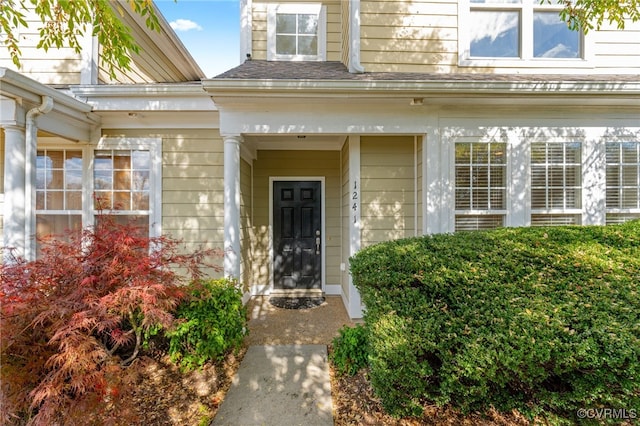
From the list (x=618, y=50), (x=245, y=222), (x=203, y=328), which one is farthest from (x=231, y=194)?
(x=618, y=50)

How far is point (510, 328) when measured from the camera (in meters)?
1.93

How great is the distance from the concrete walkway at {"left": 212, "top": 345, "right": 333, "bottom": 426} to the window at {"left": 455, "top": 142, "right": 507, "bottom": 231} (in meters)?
2.61

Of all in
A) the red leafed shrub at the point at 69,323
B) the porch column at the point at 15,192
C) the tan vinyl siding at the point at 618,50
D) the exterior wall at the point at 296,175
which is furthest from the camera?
the exterior wall at the point at 296,175

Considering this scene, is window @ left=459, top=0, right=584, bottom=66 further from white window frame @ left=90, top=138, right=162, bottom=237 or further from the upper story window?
white window frame @ left=90, top=138, right=162, bottom=237

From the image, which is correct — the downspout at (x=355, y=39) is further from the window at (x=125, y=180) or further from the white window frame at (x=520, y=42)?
the window at (x=125, y=180)

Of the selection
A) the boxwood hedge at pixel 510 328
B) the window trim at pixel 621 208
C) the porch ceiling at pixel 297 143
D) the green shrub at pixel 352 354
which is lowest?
the green shrub at pixel 352 354

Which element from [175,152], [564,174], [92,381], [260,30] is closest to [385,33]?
[260,30]

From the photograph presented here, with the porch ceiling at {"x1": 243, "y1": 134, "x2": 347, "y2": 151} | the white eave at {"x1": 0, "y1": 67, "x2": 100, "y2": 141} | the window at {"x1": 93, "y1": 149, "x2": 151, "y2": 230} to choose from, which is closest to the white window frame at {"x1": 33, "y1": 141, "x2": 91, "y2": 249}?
the window at {"x1": 93, "y1": 149, "x2": 151, "y2": 230}

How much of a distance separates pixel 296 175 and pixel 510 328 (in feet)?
14.1

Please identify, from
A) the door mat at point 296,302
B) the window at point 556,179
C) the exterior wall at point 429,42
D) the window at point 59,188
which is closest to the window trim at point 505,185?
the window at point 556,179

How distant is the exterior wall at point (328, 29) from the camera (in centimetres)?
534

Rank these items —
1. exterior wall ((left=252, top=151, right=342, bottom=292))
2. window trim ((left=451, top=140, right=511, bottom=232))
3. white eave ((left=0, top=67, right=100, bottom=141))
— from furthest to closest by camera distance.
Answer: exterior wall ((left=252, top=151, right=342, bottom=292)), window trim ((left=451, top=140, right=511, bottom=232)), white eave ((left=0, top=67, right=100, bottom=141))

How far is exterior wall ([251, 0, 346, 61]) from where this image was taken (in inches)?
210

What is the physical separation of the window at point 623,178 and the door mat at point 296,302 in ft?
14.7
